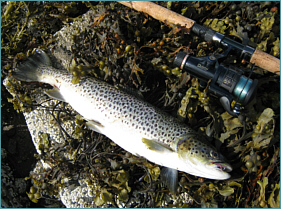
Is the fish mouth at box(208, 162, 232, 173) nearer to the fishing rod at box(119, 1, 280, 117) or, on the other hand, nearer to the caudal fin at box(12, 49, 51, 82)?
the fishing rod at box(119, 1, 280, 117)

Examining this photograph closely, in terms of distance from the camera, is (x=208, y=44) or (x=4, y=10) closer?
(x=208, y=44)

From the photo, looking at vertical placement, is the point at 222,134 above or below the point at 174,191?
above

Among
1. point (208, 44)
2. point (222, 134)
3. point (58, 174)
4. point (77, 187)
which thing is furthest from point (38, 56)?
point (222, 134)

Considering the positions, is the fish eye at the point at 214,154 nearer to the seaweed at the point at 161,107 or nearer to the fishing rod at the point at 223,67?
the seaweed at the point at 161,107

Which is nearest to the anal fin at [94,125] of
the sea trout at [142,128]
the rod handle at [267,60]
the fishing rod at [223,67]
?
the sea trout at [142,128]

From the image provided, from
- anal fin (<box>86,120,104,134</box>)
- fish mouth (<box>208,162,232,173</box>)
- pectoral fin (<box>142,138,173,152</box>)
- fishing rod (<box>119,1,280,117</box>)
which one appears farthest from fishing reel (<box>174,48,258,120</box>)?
anal fin (<box>86,120,104,134</box>)

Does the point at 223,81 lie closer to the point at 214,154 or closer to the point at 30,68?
the point at 214,154

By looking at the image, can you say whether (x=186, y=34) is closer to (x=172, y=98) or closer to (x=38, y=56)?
(x=172, y=98)
